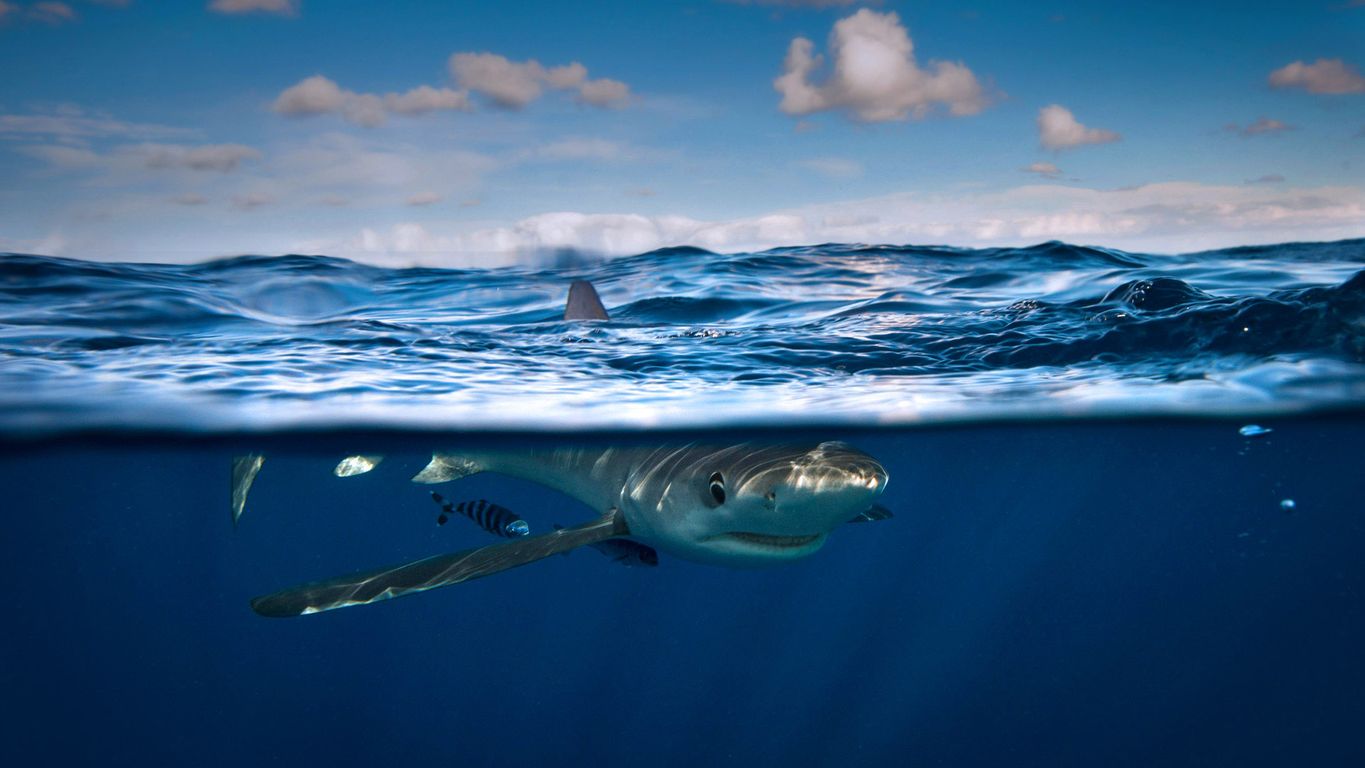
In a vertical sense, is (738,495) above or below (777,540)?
above

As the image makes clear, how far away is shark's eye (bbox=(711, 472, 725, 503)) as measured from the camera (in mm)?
5207

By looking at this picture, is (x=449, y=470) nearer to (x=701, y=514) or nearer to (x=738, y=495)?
(x=701, y=514)

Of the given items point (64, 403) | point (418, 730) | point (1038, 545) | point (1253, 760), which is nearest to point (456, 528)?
point (418, 730)

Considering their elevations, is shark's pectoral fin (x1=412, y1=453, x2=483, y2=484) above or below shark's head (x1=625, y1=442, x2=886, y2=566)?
below

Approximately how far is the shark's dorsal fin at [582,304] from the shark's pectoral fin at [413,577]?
4386 millimetres

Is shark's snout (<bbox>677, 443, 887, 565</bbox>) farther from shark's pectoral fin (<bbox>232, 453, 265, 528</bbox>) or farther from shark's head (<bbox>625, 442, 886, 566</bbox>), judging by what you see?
shark's pectoral fin (<bbox>232, 453, 265, 528</bbox>)

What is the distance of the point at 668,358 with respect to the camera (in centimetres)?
979

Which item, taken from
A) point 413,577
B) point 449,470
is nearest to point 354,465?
point 449,470

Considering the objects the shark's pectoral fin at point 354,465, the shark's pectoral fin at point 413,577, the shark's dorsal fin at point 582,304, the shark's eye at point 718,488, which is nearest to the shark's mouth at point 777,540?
the shark's eye at point 718,488

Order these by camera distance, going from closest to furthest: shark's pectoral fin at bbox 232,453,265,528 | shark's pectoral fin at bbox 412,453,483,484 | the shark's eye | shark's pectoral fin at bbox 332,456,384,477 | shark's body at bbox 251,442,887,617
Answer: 1. shark's body at bbox 251,442,887,617
2. the shark's eye
3. shark's pectoral fin at bbox 232,453,265,528
4. shark's pectoral fin at bbox 412,453,483,484
5. shark's pectoral fin at bbox 332,456,384,477

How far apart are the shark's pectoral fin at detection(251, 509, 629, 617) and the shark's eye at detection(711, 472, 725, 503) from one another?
1.16 m

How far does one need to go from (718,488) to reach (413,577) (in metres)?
2.02

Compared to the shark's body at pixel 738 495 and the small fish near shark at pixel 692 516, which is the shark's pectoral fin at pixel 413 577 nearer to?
the small fish near shark at pixel 692 516

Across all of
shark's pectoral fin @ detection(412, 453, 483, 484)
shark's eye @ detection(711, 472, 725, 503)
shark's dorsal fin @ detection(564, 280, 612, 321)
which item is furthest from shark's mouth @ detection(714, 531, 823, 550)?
shark's dorsal fin @ detection(564, 280, 612, 321)
